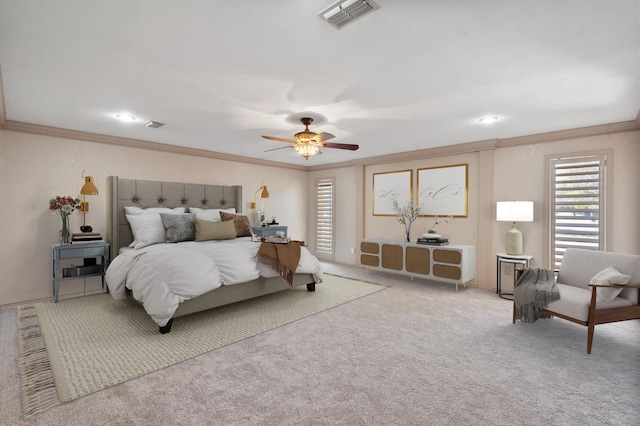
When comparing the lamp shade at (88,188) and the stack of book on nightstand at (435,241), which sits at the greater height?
the lamp shade at (88,188)

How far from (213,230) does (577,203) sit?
4677mm

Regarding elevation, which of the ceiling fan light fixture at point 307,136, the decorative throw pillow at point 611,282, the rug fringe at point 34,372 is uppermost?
the ceiling fan light fixture at point 307,136

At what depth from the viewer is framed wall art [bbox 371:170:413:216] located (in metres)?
5.63

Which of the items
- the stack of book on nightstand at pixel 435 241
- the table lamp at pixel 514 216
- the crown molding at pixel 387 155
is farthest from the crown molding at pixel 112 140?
the table lamp at pixel 514 216

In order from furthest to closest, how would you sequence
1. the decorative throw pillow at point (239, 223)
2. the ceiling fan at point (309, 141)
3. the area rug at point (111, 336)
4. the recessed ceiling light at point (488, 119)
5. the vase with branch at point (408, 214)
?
the vase with branch at point (408, 214)
the decorative throw pillow at point (239, 223)
the recessed ceiling light at point (488, 119)
the ceiling fan at point (309, 141)
the area rug at point (111, 336)

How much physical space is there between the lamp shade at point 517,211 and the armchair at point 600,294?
A: 886 millimetres

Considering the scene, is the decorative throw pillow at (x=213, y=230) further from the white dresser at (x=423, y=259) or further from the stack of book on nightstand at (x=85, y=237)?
the white dresser at (x=423, y=259)

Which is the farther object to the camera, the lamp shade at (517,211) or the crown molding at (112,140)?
the lamp shade at (517,211)

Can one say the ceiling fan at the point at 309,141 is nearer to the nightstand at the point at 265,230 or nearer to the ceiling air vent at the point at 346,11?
the ceiling air vent at the point at 346,11

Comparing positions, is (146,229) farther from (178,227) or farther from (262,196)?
(262,196)

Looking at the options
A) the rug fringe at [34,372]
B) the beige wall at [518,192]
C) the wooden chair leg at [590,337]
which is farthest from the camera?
the beige wall at [518,192]

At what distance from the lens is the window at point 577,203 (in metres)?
3.79

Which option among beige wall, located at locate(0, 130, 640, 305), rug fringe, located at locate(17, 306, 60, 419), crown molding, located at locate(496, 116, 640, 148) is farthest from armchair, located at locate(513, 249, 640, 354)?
rug fringe, located at locate(17, 306, 60, 419)

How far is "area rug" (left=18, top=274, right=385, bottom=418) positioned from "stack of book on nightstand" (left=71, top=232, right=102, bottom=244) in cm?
73
